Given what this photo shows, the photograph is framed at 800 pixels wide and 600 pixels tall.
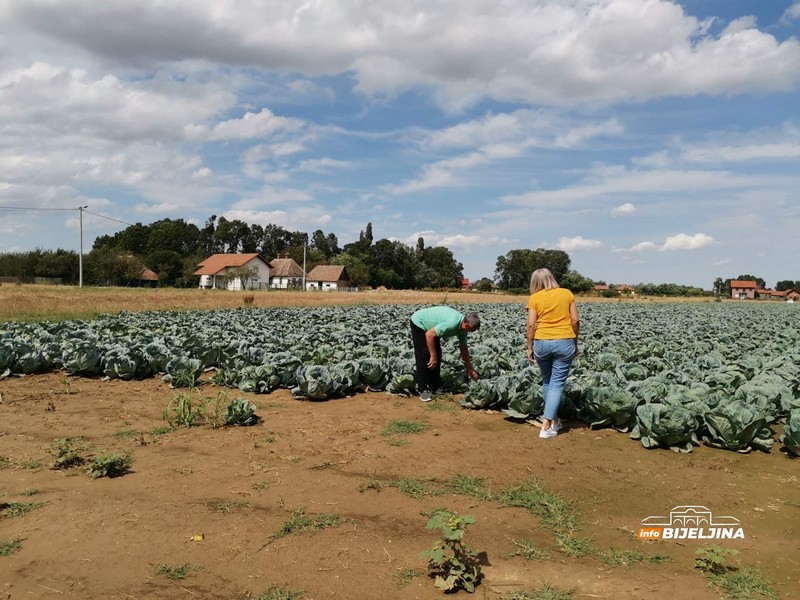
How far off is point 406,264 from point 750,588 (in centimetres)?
10395

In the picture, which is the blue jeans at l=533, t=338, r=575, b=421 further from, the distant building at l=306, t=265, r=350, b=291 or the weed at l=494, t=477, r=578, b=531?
the distant building at l=306, t=265, r=350, b=291

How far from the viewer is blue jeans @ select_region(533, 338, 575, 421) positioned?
6371 mm

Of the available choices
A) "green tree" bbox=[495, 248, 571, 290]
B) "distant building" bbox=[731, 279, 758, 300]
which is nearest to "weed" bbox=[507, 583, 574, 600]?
"green tree" bbox=[495, 248, 571, 290]

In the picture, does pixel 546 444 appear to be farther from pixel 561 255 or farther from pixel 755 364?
pixel 561 255

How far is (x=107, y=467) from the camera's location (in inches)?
206

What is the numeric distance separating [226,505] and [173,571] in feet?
3.18

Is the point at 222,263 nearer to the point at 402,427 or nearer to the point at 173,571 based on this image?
the point at 402,427

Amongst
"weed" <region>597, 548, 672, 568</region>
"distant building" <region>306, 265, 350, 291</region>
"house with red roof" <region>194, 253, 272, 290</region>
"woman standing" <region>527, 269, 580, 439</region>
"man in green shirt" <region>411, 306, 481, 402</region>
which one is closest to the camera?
"weed" <region>597, 548, 672, 568</region>

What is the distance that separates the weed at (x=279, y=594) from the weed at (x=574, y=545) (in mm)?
1896

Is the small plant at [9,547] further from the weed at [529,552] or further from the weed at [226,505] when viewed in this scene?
the weed at [529,552]

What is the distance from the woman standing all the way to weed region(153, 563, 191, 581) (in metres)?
4.26

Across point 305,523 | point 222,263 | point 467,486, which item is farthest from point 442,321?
point 222,263

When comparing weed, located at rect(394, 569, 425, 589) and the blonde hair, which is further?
the blonde hair

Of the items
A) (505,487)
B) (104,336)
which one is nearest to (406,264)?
(104,336)
